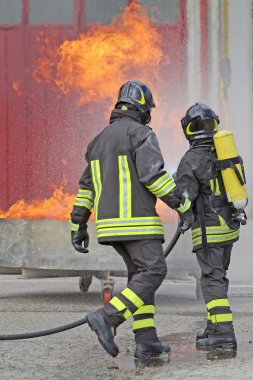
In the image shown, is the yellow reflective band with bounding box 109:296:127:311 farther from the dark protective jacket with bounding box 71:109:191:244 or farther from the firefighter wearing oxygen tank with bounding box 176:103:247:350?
the firefighter wearing oxygen tank with bounding box 176:103:247:350

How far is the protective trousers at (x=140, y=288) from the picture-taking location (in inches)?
238

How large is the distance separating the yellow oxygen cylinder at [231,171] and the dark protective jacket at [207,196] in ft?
0.34

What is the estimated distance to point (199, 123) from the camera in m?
6.81

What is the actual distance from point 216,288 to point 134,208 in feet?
2.70

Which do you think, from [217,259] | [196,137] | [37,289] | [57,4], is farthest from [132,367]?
[57,4]

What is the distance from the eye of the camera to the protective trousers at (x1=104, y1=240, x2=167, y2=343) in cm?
605

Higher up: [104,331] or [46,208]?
[46,208]

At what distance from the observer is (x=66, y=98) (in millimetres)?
11789

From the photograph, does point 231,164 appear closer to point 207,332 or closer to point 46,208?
point 207,332


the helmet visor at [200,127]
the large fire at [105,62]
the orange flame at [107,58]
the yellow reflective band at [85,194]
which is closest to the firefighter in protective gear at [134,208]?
the yellow reflective band at [85,194]

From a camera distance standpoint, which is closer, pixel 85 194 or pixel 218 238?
pixel 85 194

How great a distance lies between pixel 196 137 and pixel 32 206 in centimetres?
479

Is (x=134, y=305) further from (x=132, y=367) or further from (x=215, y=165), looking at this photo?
(x=215, y=165)

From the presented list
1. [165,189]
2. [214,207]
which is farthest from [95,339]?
[165,189]
